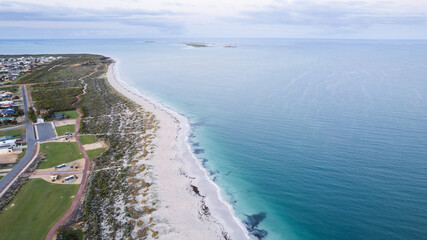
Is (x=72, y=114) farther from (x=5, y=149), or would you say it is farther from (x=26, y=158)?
(x=26, y=158)

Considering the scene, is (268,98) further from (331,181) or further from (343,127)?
(331,181)

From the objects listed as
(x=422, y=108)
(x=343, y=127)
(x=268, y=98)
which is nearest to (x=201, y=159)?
(x=343, y=127)

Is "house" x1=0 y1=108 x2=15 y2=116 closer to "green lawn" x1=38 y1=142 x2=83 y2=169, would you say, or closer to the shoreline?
"green lawn" x1=38 y1=142 x2=83 y2=169

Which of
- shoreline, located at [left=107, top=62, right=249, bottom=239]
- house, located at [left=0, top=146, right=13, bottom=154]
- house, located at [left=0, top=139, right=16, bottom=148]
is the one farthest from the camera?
house, located at [left=0, top=139, right=16, bottom=148]

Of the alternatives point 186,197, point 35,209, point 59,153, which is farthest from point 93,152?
point 186,197

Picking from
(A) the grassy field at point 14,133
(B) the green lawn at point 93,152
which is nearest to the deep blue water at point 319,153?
(B) the green lawn at point 93,152

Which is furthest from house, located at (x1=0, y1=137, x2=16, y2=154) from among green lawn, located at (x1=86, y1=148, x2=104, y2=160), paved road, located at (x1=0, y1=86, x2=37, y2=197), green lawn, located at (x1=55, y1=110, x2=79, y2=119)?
green lawn, located at (x1=55, y1=110, x2=79, y2=119)
